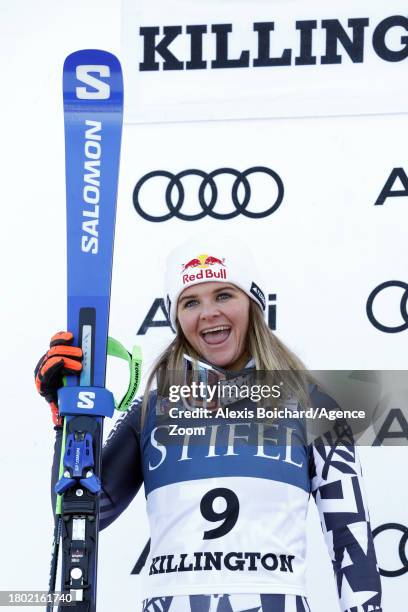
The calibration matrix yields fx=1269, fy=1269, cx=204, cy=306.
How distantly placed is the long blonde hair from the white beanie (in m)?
0.05

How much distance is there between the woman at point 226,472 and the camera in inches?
107

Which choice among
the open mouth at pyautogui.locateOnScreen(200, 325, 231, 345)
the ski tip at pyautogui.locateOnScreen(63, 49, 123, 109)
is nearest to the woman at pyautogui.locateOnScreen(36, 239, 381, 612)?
the open mouth at pyautogui.locateOnScreen(200, 325, 231, 345)

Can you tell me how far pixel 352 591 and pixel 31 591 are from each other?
1.16m

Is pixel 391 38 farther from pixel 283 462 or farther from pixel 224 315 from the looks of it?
pixel 283 462

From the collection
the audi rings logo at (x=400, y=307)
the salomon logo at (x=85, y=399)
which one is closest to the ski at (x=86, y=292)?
the salomon logo at (x=85, y=399)

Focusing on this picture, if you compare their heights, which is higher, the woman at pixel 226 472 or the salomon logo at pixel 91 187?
the salomon logo at pixel 91 187

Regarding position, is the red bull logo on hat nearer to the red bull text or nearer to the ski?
the red bull text

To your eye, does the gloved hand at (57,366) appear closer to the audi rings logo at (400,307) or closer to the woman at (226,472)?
the woman at (226,472)

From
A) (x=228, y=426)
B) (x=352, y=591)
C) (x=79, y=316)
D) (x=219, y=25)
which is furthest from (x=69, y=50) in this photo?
(x=352, y=591)

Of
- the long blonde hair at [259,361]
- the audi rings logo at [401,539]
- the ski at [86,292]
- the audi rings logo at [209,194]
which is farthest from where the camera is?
the audi rings logo at [209,194]

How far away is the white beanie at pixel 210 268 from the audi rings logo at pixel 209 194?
556mm

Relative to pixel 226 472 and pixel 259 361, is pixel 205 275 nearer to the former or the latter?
pixel 259 361

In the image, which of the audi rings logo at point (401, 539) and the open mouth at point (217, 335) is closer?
the open mouth at point (217, 335)

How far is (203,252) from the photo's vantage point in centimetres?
299
